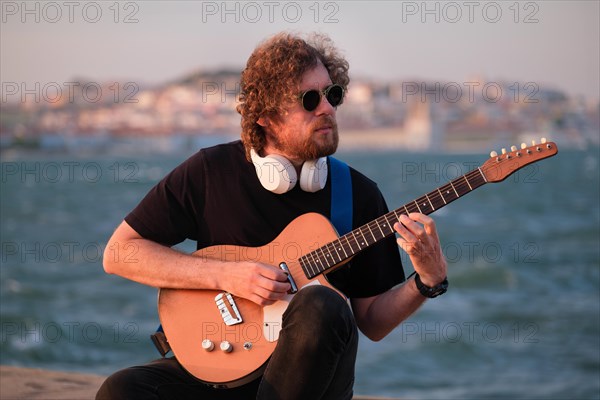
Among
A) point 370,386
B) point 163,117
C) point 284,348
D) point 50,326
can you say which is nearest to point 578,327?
point 370,386

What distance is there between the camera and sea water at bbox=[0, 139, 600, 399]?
11492mm

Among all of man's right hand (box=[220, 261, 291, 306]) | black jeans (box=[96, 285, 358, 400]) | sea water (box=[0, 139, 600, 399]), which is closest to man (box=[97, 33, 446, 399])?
man's right hand (box=[220, 261, 291, 306])

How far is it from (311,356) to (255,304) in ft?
1.75

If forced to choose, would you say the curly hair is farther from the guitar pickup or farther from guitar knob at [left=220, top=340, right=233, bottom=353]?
guitar knob at [left=220, top=340, right=233, bottom=353]

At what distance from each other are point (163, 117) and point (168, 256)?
88862 mm

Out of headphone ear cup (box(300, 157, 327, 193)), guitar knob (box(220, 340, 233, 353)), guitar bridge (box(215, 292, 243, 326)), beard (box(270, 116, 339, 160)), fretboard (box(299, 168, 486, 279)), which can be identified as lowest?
guitar knob (box(220, 340, 233, 353))

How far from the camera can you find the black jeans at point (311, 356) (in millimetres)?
2768

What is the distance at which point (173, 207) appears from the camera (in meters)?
3.41

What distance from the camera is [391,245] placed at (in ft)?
11.1

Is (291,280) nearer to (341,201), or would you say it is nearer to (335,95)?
(341,201)

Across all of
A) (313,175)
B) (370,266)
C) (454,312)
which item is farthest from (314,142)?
(454,312)

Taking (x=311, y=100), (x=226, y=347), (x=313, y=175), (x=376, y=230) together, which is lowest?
(x=226, y=347)

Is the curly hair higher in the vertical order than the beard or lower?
higher

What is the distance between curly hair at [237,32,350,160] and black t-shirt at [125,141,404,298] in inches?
6.2
